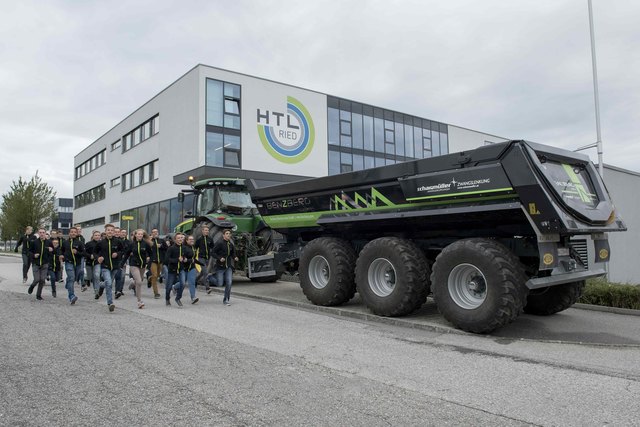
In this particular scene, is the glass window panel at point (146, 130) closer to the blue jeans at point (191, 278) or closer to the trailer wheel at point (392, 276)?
the blue jeans at point (191, 278)

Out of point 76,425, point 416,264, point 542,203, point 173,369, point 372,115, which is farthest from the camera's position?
point 372,115

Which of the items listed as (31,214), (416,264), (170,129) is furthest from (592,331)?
(31,214)

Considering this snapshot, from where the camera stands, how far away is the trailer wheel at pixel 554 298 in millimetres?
8148

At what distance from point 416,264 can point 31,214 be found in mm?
46474

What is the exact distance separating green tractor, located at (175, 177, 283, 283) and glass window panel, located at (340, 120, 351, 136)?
20.0 metres

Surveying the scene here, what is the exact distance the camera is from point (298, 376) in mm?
5023

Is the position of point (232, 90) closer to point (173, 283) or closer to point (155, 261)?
point (155, 261)

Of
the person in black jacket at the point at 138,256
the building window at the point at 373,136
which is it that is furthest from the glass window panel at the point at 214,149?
the person in black jacket at the point at 138,256

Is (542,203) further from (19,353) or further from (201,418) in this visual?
(19,353)

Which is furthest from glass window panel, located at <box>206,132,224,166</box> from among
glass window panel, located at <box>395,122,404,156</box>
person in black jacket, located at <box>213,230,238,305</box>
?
person in black jacket, located at <box>213,230,238,305</box>

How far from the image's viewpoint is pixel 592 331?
7219mm

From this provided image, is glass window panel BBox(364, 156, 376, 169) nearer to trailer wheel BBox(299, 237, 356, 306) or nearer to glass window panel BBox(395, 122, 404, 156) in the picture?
glass window panel BBox(395, 122, 404, 156)

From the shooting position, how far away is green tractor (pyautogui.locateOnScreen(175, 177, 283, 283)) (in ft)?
43.1

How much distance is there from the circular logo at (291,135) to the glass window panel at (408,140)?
9889 mm
